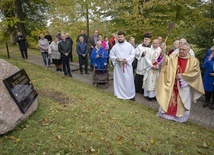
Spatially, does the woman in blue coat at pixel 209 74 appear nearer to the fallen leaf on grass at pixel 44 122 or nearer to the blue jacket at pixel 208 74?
the blue jacket at pixel 208 74

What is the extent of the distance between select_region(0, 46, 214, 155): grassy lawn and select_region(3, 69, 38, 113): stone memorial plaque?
1.21 ft

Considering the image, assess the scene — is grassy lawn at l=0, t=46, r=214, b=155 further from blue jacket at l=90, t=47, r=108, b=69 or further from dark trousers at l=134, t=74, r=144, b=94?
blue jacket at l=90, t=47, r=108, b=69

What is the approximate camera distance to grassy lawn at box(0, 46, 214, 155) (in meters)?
3.53

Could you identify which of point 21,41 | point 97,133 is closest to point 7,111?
point 97,133

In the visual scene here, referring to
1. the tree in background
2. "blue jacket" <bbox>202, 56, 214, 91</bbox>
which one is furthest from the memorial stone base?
the tree in background

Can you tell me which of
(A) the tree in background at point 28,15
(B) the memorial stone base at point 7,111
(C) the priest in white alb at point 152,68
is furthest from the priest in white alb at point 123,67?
Result: (A) the tree in background at point 28,15

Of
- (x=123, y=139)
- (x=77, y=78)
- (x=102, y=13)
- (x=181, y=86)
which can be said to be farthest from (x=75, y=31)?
(x=123, y=139)

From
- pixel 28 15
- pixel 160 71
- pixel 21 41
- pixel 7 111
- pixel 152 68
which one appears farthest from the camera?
pixel 28 15

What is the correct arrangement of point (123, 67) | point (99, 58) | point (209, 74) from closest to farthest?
point (209, 74), point (123, 67), point (99, 58)

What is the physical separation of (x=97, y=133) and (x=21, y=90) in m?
1.95

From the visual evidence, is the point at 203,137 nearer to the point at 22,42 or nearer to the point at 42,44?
the point at 42,44

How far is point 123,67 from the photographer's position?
6.84 meters

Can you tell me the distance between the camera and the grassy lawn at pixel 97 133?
353 cm

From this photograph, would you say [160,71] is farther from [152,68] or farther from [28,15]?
[28,15]
